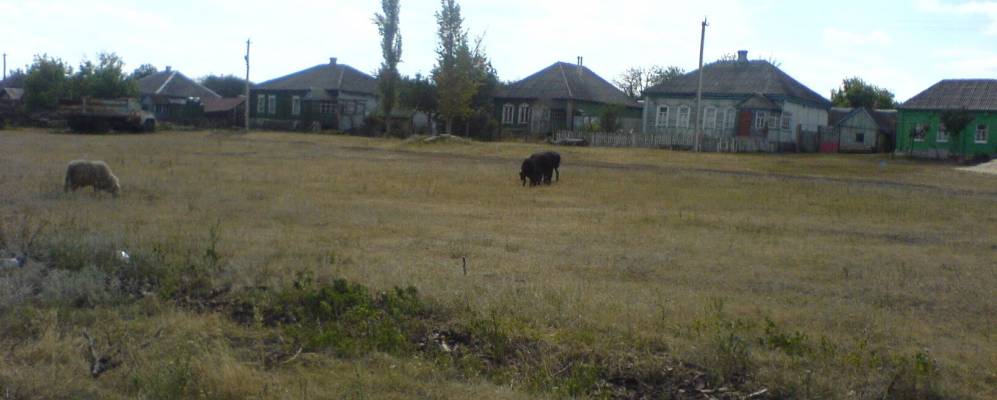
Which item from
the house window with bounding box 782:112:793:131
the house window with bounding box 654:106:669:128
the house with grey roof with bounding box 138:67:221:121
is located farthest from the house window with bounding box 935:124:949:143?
the house with grey roof with bounding box 138:67:221:121

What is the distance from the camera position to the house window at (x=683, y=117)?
61.2m

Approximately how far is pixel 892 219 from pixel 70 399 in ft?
54.4

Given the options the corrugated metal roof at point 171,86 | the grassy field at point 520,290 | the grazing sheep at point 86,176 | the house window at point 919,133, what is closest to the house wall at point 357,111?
the corrugated metal roof at point 171,86

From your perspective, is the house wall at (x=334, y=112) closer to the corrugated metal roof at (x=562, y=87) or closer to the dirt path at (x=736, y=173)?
the corrugated metal roof at (x=562, y=87)

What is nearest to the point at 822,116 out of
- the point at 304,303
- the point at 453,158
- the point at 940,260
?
the point at 453,158

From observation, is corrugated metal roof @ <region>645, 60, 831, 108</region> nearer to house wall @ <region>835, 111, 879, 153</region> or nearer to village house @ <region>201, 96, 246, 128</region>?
house wall @ <region>835, 111, 879, 153</region>

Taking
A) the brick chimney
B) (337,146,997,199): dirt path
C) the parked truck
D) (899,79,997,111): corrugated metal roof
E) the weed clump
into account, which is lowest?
the weed clump

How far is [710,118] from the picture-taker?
60.8 m

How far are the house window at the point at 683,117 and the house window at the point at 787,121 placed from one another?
574cm

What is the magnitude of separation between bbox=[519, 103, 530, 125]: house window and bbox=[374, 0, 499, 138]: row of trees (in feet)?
7.04

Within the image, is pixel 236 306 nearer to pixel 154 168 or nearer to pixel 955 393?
pixel 955 393

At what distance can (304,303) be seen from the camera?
955 cm

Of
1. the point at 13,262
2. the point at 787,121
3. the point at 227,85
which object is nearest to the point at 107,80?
the point at 227,85

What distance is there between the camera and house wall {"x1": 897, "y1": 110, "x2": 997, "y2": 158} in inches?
2053
